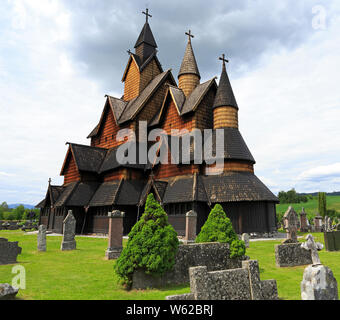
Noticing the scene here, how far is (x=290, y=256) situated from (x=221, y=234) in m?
3.61

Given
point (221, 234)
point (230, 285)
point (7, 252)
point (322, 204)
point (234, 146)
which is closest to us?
point (230, 285)

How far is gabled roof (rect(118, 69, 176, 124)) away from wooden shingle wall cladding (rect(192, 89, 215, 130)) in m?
7.04

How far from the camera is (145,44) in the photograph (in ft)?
127

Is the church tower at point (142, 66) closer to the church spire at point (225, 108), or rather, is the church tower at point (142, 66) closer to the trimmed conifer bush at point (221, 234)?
the church spire at point (225, 108)

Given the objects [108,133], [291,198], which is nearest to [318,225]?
[108,133]

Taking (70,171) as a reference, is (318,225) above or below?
below

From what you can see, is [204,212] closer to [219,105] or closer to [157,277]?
[219,105]

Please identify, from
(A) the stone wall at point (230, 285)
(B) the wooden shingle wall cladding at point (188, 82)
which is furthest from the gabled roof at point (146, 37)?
(A) the stone wall at point (230, 285)

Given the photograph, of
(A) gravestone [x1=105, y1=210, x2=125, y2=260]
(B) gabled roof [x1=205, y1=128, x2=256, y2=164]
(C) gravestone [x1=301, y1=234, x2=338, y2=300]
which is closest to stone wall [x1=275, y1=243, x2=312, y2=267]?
(C) gravestone [x1=301, y1=234, x2=338, y2=300]

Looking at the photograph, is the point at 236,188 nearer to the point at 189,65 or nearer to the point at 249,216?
the point at 249,216

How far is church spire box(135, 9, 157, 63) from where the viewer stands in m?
38.2

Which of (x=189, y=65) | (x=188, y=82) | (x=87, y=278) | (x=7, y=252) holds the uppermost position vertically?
(x=189, y=65)
